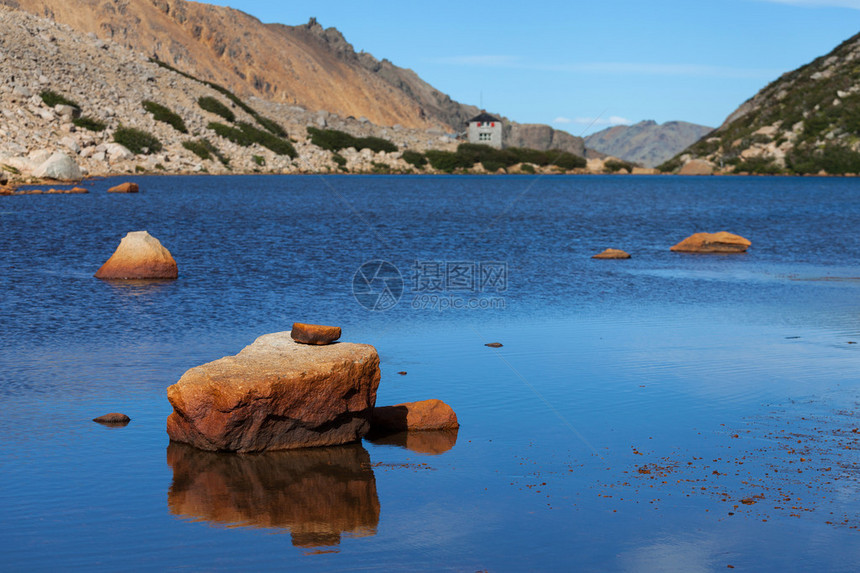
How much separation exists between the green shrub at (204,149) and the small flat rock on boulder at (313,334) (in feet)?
432

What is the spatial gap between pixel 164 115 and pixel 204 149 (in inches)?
307

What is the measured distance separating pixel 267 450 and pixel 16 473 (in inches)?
126

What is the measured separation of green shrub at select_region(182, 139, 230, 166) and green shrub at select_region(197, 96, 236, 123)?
49.8 feet

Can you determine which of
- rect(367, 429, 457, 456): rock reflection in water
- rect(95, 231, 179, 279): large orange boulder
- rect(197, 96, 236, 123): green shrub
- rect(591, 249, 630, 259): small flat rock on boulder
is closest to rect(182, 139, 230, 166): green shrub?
rect(197, 96, 236, 123): green shrub

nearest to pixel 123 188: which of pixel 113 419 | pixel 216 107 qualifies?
pixel 113 419

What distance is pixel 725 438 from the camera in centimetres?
1307

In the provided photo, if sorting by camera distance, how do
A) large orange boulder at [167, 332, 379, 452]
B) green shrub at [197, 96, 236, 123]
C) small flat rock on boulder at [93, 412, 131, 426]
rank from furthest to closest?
green shrub at [197, 96, 236, 123] → small flat rock on boulder at [93, 412, 131, 426] → large orange boulder at [167, 332, 379, 452]

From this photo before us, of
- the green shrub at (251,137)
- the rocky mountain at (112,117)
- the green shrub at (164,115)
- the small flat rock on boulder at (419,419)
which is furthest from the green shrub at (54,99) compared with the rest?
the small flat rock on boulder at (419,419)

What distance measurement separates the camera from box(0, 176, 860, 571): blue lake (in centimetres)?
945

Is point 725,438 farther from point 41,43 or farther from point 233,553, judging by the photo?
point 41,43

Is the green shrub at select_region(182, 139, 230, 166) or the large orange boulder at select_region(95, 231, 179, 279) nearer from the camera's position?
the large orange boulder at select_region(95, 231, 179, 279)

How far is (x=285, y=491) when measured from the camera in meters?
11.1

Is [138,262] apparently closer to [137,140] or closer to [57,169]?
[57,169]

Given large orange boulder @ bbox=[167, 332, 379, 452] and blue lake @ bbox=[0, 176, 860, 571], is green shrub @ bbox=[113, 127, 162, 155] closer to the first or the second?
blue lake @ bbox=[0, 176, 860, 571]
